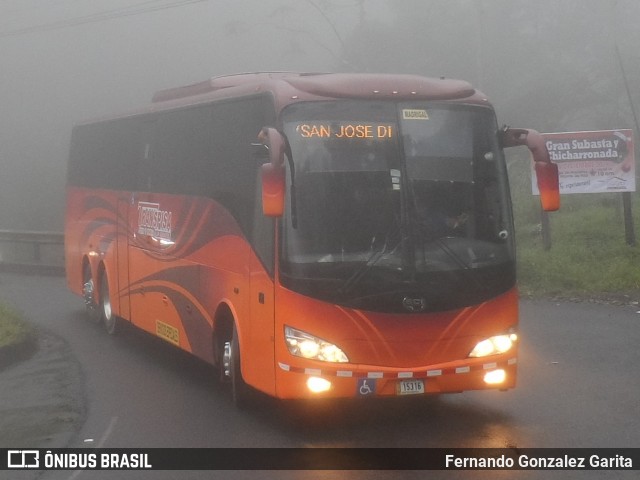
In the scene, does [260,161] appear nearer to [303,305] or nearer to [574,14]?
[303,305]

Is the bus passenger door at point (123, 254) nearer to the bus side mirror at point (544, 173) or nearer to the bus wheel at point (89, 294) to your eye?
the bus wheel at point (89, 294)

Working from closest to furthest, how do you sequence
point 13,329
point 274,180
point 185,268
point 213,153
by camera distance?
point 274,180
point 213,153
point 185,268
point 13,329

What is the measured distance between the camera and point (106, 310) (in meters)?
15.9

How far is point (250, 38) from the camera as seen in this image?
76188 millimetres

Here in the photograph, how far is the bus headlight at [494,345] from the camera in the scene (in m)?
9.07

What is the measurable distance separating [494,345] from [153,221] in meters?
5.46

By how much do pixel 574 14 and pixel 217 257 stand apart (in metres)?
37.7

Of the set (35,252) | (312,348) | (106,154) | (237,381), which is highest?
(35,252)

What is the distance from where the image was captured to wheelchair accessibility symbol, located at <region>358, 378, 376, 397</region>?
28.6 feet

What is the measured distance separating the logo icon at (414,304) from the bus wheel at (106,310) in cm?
770

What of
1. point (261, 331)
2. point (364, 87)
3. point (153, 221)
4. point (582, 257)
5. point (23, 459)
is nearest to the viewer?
point (23, 459)

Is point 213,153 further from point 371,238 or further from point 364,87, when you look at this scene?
point 371,238

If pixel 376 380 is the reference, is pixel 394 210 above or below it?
above

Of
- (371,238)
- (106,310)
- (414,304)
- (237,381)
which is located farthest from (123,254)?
(414,304)
